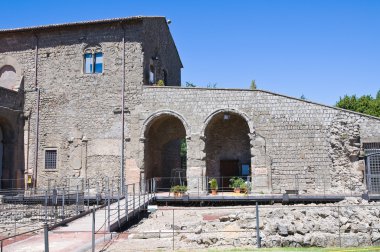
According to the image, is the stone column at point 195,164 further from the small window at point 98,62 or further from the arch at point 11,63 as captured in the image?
the arch at point 11,63

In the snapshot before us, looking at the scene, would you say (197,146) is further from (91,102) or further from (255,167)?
(91,102)

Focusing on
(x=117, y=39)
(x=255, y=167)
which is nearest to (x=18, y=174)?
(x=117, y=39)

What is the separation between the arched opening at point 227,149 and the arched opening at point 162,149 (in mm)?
2006

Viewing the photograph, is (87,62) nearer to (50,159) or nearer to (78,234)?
(50,159)

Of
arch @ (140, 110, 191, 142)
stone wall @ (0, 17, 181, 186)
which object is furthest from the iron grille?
stone wall @ (0, 17, 181, 186)

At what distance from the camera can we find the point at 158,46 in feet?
88.9

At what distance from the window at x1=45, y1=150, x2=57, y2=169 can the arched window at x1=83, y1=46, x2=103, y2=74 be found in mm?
5329

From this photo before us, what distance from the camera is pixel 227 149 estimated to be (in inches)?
1008

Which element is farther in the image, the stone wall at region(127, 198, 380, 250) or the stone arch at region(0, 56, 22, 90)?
the stone arch at region(0, 56, 22, 90)

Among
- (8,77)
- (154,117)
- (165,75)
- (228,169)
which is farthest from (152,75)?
(8,77)

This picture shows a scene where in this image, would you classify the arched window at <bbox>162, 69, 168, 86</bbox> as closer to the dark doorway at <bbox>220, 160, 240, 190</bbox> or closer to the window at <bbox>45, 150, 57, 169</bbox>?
the dark doorway at <bbox>220, 160, 240, 190</bbox>

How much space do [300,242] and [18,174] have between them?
729 inches

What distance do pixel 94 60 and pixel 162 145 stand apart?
22.7 feet

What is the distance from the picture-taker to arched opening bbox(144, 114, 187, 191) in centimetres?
2432
